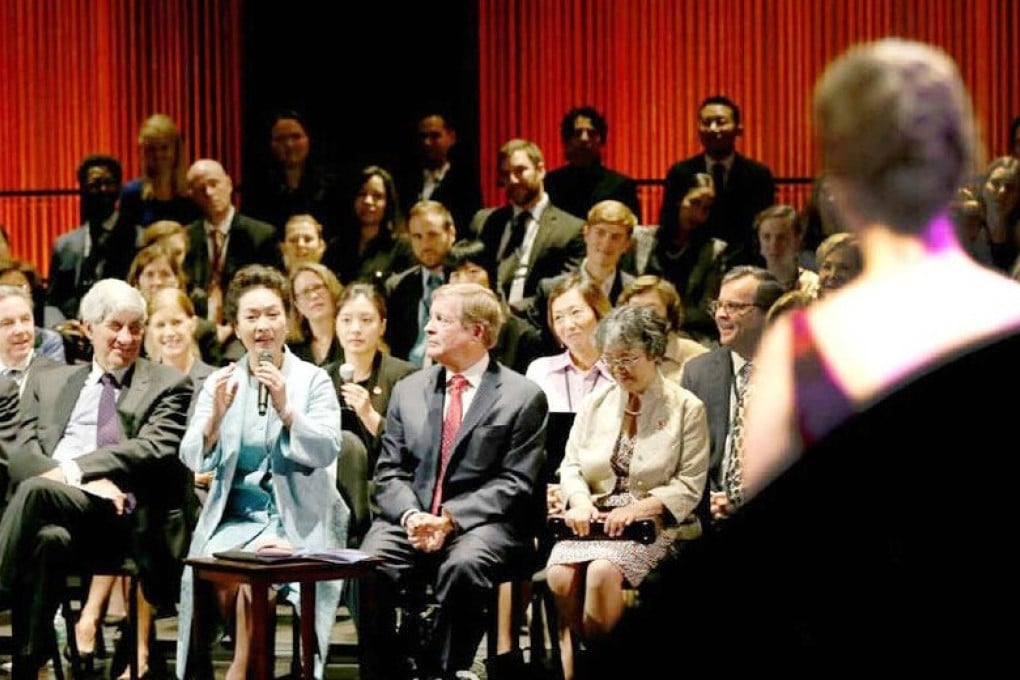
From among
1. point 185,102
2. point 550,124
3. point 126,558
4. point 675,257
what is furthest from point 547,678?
point 185,102

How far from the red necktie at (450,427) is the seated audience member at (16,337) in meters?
1.66

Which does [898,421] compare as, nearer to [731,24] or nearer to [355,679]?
[355,679]

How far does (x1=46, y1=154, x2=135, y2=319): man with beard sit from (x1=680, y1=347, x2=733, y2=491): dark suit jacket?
3.38m

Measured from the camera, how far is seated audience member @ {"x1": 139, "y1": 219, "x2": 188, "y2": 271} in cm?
779

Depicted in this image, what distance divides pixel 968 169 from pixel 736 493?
14.2ft

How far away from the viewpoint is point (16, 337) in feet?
21.1

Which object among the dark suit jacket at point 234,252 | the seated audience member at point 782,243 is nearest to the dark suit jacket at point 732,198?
the seated audience member at point 782,243

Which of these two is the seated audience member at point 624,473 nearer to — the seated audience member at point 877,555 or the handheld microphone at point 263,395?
the handheld microphone at point 263,395

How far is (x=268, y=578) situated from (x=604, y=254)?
2795 mm

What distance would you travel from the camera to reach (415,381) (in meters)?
5.82

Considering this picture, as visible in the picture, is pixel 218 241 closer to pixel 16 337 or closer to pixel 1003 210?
pixel 16 337

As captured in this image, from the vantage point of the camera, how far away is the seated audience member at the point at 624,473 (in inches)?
215

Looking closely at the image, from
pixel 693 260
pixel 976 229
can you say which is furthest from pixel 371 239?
pixel 976 229

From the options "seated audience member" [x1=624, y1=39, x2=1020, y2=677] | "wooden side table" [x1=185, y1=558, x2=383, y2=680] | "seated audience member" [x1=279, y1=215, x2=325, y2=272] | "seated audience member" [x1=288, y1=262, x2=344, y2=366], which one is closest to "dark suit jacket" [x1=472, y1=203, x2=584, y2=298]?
"seated audience member" [x1=279, y1=215, x2=325, y2=272]
